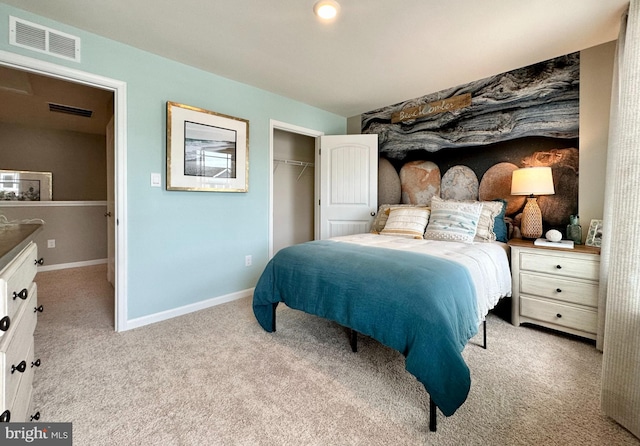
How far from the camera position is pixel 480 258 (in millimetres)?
1950

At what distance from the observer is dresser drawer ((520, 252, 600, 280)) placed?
6.79ft

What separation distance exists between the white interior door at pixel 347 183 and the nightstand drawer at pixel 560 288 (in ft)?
6.00

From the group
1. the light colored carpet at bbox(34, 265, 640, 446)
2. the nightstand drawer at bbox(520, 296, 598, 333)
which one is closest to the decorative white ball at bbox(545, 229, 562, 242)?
the nightstand drawer at bbox(520, 296, 598, 333)

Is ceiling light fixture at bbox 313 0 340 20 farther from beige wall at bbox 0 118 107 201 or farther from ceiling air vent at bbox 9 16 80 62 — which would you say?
beige wall at bbox 0 118 107 201

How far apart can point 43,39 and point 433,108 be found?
141 inches

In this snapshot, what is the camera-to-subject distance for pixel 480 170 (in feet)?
9.87

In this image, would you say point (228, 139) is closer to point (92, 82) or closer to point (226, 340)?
point (92, 82)

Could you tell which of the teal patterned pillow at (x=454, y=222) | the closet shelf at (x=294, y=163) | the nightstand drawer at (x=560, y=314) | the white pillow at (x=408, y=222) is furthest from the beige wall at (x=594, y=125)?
the closet shelf at (x=294, y=163)

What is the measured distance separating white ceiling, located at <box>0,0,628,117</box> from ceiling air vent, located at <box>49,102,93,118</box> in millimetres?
2235

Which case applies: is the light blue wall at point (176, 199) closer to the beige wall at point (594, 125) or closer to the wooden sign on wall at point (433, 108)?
the wooden sign on wall at point (433, 108)

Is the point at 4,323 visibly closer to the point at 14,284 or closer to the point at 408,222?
the point at 14,284

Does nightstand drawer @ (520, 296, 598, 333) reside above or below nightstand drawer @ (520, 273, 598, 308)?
below

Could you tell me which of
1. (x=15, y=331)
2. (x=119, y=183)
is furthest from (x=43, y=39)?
(x=15, y=331)

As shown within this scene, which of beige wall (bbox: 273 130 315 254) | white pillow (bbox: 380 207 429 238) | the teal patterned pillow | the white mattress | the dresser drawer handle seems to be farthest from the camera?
beige wall (bbox: 273 130 315 254)
